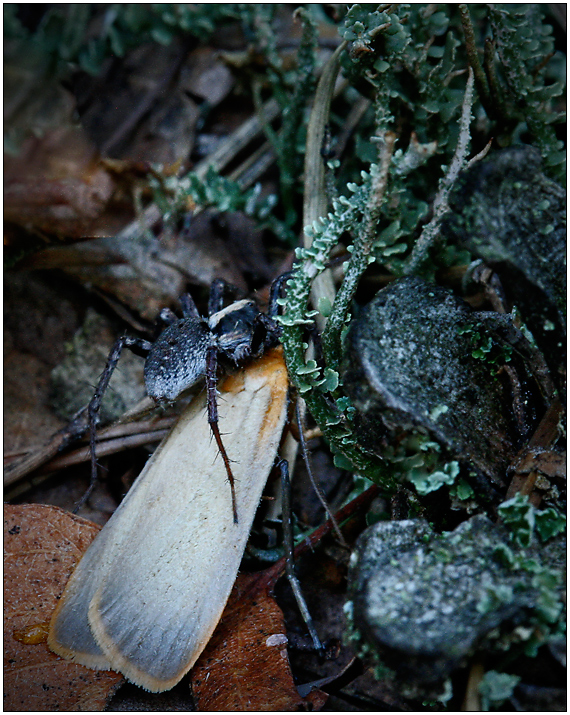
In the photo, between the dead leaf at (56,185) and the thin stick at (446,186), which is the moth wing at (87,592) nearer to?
the dead leaf at (56,185)

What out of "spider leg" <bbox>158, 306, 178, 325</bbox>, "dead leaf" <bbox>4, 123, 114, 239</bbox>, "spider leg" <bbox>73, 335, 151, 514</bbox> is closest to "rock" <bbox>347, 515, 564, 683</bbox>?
"spider leg" <bbox>73, 335, 151, 514</bbox>

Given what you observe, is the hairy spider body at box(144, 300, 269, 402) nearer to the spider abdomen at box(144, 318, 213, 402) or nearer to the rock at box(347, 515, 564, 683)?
the spider abdomen at box(144, 318, 213, 402)

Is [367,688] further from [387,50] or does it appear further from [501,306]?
[387,50]

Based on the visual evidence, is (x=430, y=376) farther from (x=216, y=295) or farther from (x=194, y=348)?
(x=216, y=295)

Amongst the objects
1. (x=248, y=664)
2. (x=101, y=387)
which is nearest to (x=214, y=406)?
(x=101, y=387)

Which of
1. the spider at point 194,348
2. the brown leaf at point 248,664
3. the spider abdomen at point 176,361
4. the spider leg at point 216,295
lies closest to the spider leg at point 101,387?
the spider at point 194,348

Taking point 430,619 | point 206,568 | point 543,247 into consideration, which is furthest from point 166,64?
point 430,619
